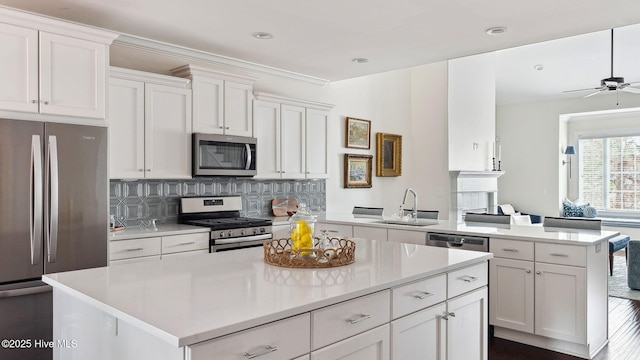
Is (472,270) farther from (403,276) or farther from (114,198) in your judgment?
(114,198)

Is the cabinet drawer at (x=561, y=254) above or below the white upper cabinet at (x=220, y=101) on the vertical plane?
below

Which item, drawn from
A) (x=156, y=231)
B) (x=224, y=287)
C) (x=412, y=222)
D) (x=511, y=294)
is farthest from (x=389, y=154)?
(x=224, y=287)

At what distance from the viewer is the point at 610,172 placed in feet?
31.1

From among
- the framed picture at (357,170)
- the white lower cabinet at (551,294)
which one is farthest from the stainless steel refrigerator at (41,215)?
the framed picture at (357,170)

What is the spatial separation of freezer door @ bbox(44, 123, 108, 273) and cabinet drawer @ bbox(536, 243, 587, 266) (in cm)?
318

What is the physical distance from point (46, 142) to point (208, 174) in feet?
4.79

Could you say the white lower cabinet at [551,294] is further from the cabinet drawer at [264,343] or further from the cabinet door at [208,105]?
the cabinet door at [208,105]

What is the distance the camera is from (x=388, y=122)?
6.62 metres

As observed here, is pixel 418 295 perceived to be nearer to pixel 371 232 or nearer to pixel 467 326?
pixel 467 326

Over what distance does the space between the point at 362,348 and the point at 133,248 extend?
232 cm

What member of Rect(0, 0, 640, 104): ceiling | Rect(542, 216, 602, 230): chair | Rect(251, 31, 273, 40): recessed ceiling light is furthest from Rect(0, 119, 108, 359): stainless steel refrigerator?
Rect(542, 216, 602, 230): chair

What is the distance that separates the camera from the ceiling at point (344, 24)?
3.23 meters

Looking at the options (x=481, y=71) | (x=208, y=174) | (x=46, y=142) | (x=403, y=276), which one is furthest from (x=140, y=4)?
(x=481, y=71)

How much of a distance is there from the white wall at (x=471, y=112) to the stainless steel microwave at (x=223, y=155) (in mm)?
3198
